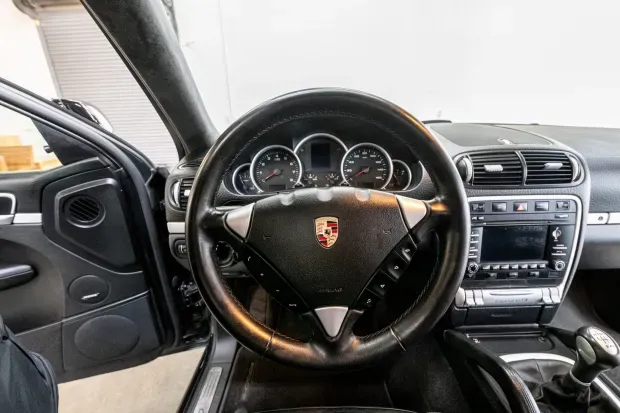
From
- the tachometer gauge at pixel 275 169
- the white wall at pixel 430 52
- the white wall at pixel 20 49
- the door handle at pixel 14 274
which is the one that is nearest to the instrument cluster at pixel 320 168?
the tachometer gauge at pixel 275 169

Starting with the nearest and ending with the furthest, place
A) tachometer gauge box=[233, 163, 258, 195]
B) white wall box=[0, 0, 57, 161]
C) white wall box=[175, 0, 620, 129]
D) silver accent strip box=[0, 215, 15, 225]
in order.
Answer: tachometer gauge box=[233, 163, 258, 195], silver accent strip box=[0, 215, 15, 225], white wall box=[175, 0, 620, 129], white wall box=[0, 0, 57, 161]

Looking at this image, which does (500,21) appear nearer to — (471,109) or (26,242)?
(471,109)

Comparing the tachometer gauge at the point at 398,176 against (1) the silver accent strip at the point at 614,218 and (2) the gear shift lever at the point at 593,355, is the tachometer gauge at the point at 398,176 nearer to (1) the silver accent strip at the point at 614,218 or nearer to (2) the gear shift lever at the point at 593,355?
(2) the gear shift lever at the point at 593,355

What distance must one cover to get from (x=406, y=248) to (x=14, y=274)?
4.36ft

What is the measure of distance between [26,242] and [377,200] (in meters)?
1.19

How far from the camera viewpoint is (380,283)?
76cm

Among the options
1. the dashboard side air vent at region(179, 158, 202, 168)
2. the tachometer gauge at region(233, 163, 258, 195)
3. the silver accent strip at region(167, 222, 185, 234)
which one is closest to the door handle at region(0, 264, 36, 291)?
the silver accent strip at region(167, 222, 185, 234)

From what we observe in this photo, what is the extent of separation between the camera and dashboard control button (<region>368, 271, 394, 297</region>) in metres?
0.75

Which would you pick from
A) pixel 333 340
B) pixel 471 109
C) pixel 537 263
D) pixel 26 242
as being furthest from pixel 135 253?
pixel 471 109

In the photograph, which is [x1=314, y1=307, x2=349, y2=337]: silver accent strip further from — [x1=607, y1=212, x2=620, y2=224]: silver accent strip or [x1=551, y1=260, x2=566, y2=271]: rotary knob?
[x1=607, y1=212, x2=620, y2=224]: silver accent strip

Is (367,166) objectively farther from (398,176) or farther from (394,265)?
(394,265)

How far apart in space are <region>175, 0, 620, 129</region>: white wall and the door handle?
138 cm

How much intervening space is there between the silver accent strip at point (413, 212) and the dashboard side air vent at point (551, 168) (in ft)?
1.48

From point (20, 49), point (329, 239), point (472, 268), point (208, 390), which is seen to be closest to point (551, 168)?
point (472, 268)
